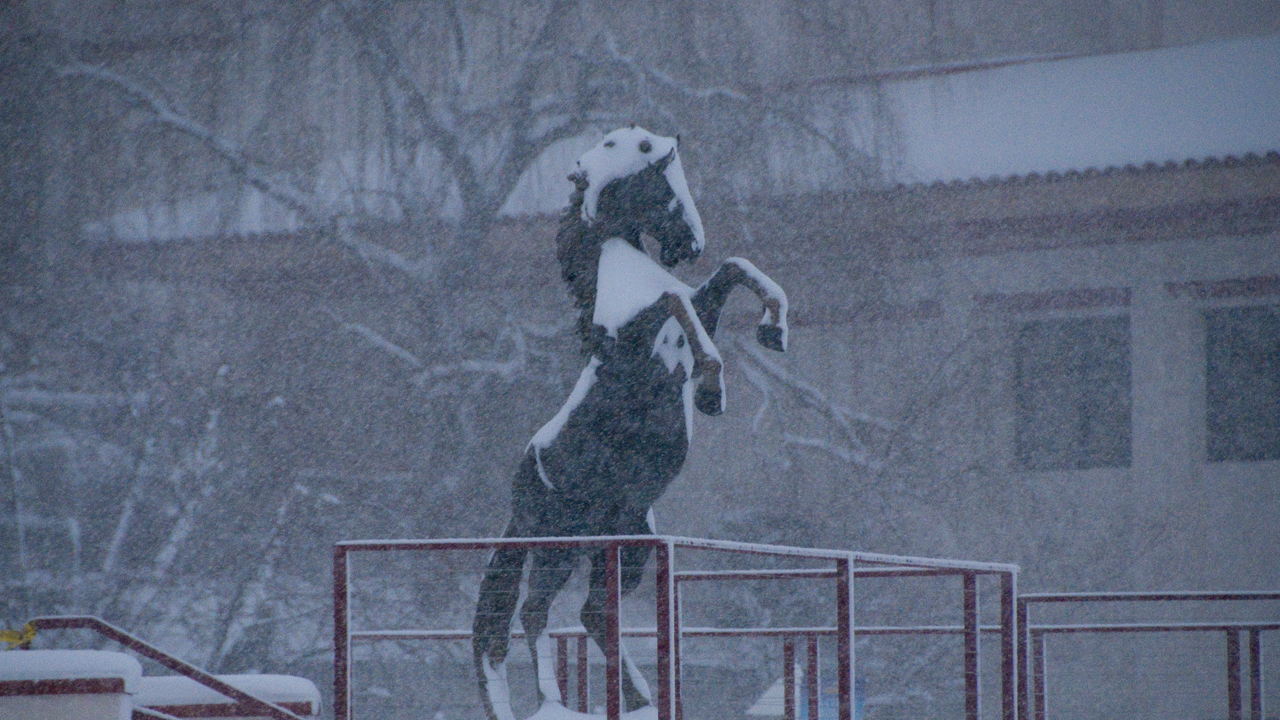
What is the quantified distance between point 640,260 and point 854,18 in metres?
8.59

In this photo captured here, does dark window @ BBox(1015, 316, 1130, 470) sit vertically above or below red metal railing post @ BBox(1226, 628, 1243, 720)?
above

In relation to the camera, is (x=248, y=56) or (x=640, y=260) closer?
(x=640, y=260)

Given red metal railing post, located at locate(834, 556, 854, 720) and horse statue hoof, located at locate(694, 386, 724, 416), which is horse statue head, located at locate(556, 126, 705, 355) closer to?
horse statue hoof, located at locate(694, 386, 724, 416)

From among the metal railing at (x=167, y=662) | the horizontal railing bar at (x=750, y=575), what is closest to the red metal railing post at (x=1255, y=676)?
the horizontal railing bar at (x=750, y=575)

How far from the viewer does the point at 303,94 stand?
13.2 metres

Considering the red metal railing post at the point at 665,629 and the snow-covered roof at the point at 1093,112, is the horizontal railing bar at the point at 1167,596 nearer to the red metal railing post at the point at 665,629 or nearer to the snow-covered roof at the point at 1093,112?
the red metal railing post at the point at 665,629

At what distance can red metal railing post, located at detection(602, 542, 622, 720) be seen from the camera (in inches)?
144

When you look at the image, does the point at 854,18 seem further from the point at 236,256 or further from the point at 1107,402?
the point at 236,256

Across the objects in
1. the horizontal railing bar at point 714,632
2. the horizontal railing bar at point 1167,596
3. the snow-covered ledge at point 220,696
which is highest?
the horizontal railing bar at point 1167,596

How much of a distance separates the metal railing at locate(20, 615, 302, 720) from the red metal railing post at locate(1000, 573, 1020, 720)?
8.05ft

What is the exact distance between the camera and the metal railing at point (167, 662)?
4863mm

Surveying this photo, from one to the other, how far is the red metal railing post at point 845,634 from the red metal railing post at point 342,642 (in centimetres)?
127

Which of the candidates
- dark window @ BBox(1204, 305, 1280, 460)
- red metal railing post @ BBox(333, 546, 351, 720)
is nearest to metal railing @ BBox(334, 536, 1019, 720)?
red metal railing post @ BBox(333, 546, 351, 720)

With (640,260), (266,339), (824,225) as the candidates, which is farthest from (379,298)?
(640,260)
